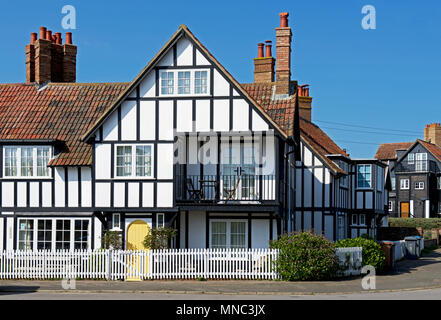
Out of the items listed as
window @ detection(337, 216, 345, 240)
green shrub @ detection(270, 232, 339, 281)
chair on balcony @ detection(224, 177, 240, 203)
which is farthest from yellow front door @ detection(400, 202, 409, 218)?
green shrub @ detection(270, 232, 339, 281)

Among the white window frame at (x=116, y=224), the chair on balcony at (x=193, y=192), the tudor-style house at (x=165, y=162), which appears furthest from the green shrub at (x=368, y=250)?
the white window frame at (x=116, y=224)

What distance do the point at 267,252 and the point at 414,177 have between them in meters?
46.4

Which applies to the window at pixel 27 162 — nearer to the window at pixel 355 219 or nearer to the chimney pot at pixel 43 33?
the chimney pot at pixel 43 33

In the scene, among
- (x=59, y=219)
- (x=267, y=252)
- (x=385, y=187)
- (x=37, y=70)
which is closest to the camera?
(x=267, y=252)

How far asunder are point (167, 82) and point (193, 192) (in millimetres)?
4511

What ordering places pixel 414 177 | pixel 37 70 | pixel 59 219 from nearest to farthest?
1. pixel 59 219
2. pixel 37 70
3. pixel 414 177

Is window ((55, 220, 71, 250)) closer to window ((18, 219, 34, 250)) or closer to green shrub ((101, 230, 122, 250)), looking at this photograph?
window ((18, 219, 34, 250))

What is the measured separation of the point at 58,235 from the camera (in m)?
27.0

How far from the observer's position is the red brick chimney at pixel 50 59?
30.9 meters

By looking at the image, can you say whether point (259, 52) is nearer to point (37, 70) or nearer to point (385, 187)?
point (37, 70)

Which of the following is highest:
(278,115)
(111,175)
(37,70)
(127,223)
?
(37,70)

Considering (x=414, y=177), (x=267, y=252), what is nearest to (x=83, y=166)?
(x=267, y=252)

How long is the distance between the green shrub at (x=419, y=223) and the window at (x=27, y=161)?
37586mm

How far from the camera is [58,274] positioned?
78.7 feet
